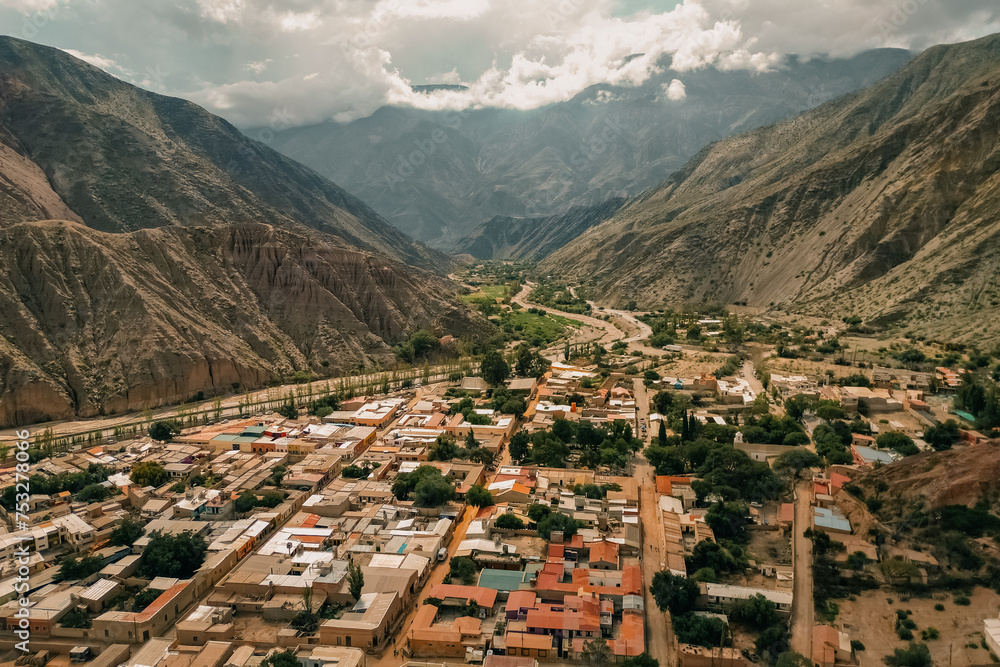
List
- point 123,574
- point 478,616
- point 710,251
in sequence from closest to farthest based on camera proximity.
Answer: point 478,616 < point 123,574 < point 710,251

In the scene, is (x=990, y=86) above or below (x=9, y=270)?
above

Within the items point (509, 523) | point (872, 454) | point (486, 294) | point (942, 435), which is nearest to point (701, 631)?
point (509, 523)

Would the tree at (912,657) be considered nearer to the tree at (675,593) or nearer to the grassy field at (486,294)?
the tree at (675,593)

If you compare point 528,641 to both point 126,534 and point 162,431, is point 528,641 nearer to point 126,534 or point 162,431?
point 126,534

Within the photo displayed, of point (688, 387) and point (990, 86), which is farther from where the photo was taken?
point (990, 86)

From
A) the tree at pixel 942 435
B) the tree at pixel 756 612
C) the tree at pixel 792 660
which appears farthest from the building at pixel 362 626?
the tree at pixel 942 435

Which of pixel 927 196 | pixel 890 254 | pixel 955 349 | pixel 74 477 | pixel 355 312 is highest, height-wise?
pixel 927 196

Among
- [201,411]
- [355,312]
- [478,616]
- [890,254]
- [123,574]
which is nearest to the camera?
[478,616]

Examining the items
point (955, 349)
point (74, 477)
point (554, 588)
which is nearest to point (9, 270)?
point (74, 477)

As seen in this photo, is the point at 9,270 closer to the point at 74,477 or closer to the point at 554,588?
the point at 74,477
